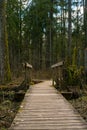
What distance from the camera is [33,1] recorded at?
36969 millimetres

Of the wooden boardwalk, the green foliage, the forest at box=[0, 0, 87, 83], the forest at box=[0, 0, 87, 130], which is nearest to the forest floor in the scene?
the wooden boardwalk

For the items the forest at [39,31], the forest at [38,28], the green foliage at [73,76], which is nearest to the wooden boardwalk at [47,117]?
the green foliage at [73,76]

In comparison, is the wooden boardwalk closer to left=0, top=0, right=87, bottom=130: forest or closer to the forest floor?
the forest floor

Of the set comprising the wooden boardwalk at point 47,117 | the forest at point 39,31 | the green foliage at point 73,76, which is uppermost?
the forest at point 39,31

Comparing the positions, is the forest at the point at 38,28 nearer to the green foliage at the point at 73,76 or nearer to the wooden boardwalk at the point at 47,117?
the green foliage at the point at 73,76

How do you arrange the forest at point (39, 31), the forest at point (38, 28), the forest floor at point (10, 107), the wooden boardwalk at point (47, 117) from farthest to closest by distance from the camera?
the forest at point (38, 28)
the forest at point (39, 31)
the forest floor at point (10, 107)
the wooden boardwalk at point (47, 117)

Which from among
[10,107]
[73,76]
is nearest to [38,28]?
[73,76]

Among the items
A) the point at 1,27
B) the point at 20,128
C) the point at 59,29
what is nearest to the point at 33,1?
the point at 59,29

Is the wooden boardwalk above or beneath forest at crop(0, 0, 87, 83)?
beneath

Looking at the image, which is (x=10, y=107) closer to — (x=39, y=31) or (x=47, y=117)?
(x=47, y=117)

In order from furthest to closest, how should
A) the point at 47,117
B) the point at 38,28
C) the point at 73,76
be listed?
the point at 38,28 → the point at 73,76 → the point at 47,117

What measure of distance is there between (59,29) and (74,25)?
200 cm

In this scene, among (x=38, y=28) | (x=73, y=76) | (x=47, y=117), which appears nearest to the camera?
(x=47, y=117)

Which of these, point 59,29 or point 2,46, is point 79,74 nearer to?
point 2,46
